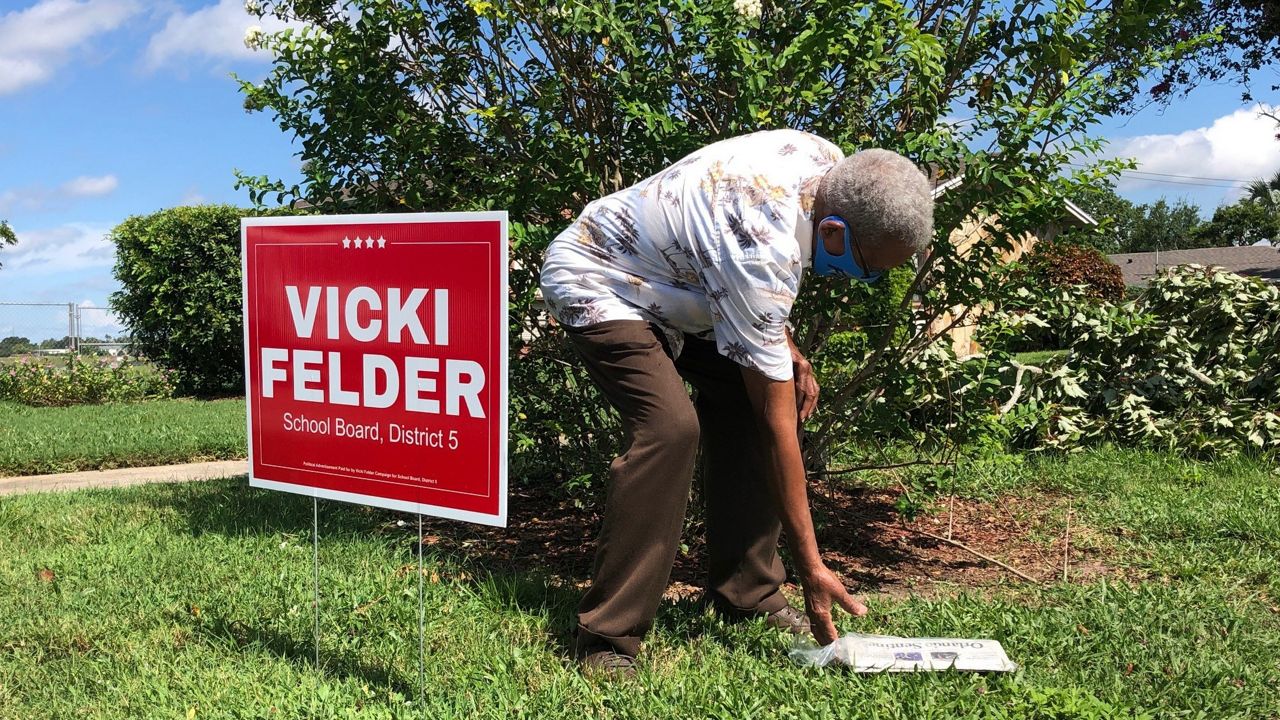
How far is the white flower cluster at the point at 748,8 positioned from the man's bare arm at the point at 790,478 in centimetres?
156

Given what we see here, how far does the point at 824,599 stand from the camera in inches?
110

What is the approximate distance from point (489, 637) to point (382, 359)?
0.99 m

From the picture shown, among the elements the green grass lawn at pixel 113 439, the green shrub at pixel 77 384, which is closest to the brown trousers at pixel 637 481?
the green grass lawn at pixel 113 439

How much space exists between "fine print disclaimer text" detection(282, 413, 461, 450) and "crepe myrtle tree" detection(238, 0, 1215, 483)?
1081 mm

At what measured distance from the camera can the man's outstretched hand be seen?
2.75m

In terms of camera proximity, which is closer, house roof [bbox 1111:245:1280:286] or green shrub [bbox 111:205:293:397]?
green shrub [bbox 111:205:293:397]

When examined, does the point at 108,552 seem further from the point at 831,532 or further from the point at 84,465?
the point at 84,465

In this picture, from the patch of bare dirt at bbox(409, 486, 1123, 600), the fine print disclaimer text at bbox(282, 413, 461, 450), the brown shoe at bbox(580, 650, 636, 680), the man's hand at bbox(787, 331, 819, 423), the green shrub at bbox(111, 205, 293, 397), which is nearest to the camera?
the fine print disclaimer text at bbox(282, 413, 461, 450)

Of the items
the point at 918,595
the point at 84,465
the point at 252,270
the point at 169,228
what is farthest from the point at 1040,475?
the point at 169,228

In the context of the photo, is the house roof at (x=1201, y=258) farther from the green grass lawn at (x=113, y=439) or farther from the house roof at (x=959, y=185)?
the house roof at (x=959, y=185)

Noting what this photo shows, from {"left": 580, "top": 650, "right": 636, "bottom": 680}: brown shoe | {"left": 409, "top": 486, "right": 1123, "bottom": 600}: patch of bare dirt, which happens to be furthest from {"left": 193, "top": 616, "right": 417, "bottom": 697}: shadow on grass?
{"left": 409, "top": 486, "right": 1123, "bottom": 600}: patch of bare dirt

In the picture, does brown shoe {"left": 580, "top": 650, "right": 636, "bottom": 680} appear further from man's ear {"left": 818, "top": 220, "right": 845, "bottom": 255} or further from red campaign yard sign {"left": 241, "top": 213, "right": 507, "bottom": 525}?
man's ear {"left": 818, "top": 220, "right": 845, "bottom": 255}

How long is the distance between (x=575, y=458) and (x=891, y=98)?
212 centimetres

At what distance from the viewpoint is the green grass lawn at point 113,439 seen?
7430mm
